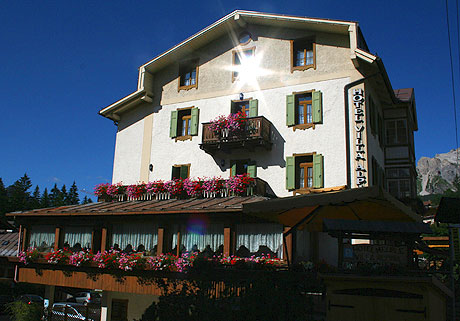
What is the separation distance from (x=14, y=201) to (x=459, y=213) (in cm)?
7371

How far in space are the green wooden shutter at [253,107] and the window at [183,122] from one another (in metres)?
3.08

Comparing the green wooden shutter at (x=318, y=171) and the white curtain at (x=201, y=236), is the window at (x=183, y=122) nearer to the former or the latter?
the white curtain at (x=201, y=236)

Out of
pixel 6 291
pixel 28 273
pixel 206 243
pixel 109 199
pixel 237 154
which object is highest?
pixel 237 154

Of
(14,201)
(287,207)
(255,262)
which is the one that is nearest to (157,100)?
(255,262)

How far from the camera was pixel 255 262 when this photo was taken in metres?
14.5

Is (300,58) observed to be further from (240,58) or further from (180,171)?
(180,171)

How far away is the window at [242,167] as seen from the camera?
21.0 m

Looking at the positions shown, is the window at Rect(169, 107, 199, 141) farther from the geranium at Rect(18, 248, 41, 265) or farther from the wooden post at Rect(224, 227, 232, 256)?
the geranium at Rect(18, 248, 41, 265)

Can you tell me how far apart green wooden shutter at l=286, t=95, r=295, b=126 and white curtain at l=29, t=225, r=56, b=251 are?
41.1 feet

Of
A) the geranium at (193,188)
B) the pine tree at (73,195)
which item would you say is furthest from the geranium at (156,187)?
the pine tree at (73,195)

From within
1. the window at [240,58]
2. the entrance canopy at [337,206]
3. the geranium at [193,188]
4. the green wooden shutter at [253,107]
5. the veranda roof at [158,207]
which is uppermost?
the window at [240,58]

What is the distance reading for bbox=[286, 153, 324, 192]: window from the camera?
19.4 metres

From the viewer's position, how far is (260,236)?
16531mm

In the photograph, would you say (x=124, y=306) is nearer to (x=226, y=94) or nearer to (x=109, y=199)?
(x=109, y=199)
